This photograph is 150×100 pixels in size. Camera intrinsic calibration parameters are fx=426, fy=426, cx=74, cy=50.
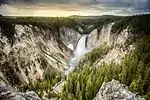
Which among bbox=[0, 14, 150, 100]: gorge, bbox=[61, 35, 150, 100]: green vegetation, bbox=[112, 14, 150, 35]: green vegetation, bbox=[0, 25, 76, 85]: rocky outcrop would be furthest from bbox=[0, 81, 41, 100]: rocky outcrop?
bbox=[112, 14, 150, 35]: green vegetation

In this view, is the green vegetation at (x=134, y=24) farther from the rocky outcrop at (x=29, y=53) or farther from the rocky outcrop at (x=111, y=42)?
the rocky outcrop at (x=29, y=53)

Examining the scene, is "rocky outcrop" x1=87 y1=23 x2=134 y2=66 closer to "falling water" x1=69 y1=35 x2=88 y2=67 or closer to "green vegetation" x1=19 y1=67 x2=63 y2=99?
"falling water" x1=69 y1=35 x2=88 y2=67

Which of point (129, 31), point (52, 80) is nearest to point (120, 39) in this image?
point (129, 31)

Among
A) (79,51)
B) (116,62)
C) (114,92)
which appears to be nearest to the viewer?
(114,92)

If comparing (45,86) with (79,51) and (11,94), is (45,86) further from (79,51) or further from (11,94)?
(79,51)

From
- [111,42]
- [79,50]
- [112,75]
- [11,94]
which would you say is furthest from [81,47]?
[11,94]
